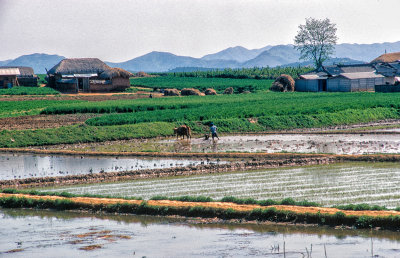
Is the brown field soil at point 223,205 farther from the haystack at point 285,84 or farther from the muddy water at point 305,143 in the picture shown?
the haystack at point 285,84

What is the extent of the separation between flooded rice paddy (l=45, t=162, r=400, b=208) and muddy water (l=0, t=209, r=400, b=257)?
2539mm

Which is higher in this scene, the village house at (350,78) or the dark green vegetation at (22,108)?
the village house at (350,78)

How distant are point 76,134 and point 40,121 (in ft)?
27.0

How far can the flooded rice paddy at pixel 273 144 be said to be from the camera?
2633 centimetres

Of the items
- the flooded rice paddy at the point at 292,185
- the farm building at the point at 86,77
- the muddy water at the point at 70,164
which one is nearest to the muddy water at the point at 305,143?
the muddy water at the point at 70,164

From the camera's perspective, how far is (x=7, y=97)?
6284 cm

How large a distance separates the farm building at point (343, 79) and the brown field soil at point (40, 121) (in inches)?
1403

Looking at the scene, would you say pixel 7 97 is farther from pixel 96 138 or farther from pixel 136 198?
pixel 136 198

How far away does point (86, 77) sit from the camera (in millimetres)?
73125

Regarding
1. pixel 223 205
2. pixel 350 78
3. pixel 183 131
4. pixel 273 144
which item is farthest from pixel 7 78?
pixel 223 205

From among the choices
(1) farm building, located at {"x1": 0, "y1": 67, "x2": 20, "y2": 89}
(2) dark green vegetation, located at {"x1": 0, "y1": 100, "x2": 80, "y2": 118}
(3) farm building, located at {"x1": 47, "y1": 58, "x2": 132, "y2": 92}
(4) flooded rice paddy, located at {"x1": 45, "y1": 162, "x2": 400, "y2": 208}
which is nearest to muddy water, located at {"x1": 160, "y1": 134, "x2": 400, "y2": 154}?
(4) flooded rice paddy, located at {"x1": 45, "y1": 162, "x2": 400, "y2": 208}

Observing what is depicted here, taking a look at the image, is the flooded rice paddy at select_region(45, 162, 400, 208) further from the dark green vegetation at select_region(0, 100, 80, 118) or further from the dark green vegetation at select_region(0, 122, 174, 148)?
the dark green vegetation at select_region(0, 100, 80, 118)

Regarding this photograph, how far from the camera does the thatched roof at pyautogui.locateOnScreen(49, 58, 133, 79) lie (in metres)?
74.4

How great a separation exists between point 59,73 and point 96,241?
2626 inches
